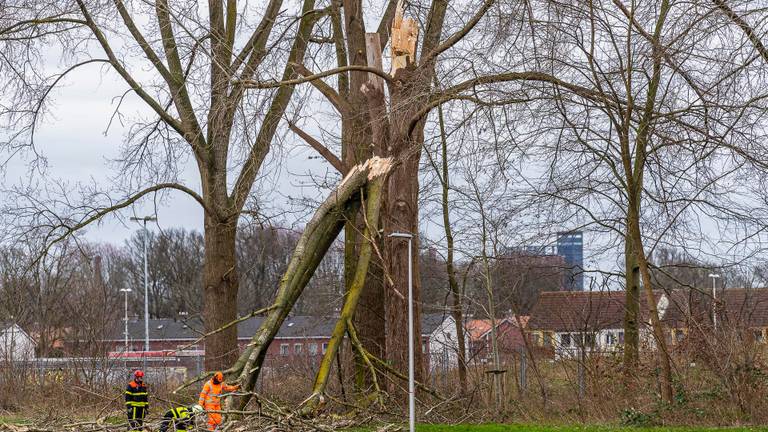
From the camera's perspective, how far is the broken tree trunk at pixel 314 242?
19172 millimetres

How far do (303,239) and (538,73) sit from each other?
5761 millimetres

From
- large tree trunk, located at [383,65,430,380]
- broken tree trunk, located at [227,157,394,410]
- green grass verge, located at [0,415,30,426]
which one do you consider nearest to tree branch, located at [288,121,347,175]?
large tree trunk, located at [383,65,430,380]

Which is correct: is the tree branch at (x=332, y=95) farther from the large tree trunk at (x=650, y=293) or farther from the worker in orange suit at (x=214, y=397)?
the worker in orange suit at (x=214, y=397)

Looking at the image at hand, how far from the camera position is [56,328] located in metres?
42.5

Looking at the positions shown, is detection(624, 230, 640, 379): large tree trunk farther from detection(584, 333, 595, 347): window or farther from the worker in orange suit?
the worker in orange suit

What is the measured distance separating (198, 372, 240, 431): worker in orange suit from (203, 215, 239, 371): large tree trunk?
364 inches

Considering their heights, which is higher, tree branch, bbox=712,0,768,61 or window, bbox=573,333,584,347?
tree branch, bbox=712,0,768,61

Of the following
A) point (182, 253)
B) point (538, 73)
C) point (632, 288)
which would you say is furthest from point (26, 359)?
point (182, 253)

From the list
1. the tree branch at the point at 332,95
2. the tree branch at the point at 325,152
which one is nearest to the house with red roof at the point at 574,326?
the tree branch at the point at 325,152

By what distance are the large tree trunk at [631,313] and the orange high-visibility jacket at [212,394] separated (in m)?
10.0

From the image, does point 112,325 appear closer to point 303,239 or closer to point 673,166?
point 303,239

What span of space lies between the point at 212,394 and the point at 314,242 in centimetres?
501

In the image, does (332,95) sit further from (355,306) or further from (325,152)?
(355,306)

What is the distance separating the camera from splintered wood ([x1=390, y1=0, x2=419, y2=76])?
21.7 m
